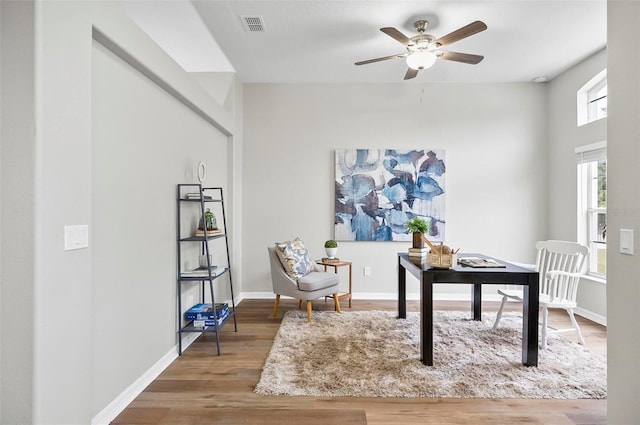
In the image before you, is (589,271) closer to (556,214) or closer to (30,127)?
(556,214)

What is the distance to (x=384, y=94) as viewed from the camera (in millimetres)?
4664

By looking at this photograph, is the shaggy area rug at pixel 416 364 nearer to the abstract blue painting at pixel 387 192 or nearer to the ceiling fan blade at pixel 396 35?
the abstract blue painting at pixel 387 192

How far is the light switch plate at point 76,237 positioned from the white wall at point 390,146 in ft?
9.97

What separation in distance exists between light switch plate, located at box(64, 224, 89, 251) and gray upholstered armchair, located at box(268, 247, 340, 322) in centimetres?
226

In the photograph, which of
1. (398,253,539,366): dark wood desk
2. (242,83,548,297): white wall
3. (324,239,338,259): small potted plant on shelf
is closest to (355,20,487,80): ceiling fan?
(242,83,548,297): white wall

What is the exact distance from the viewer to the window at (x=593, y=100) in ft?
12.6

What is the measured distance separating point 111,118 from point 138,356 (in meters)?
1.58

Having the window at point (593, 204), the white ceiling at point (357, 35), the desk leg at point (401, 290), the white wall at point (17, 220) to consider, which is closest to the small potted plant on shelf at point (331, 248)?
the desk leg at point (401, 290)

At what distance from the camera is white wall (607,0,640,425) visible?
1.49 metres

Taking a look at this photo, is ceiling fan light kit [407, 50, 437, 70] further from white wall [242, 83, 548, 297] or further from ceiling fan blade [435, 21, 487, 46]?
white wall [242, 83, 548, 297]

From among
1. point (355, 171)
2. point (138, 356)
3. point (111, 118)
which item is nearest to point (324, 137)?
point (355, 171)

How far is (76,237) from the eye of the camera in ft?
5.28

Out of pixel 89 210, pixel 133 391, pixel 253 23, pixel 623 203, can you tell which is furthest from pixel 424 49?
pixel 133 391

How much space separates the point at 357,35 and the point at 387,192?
6.68 ft
